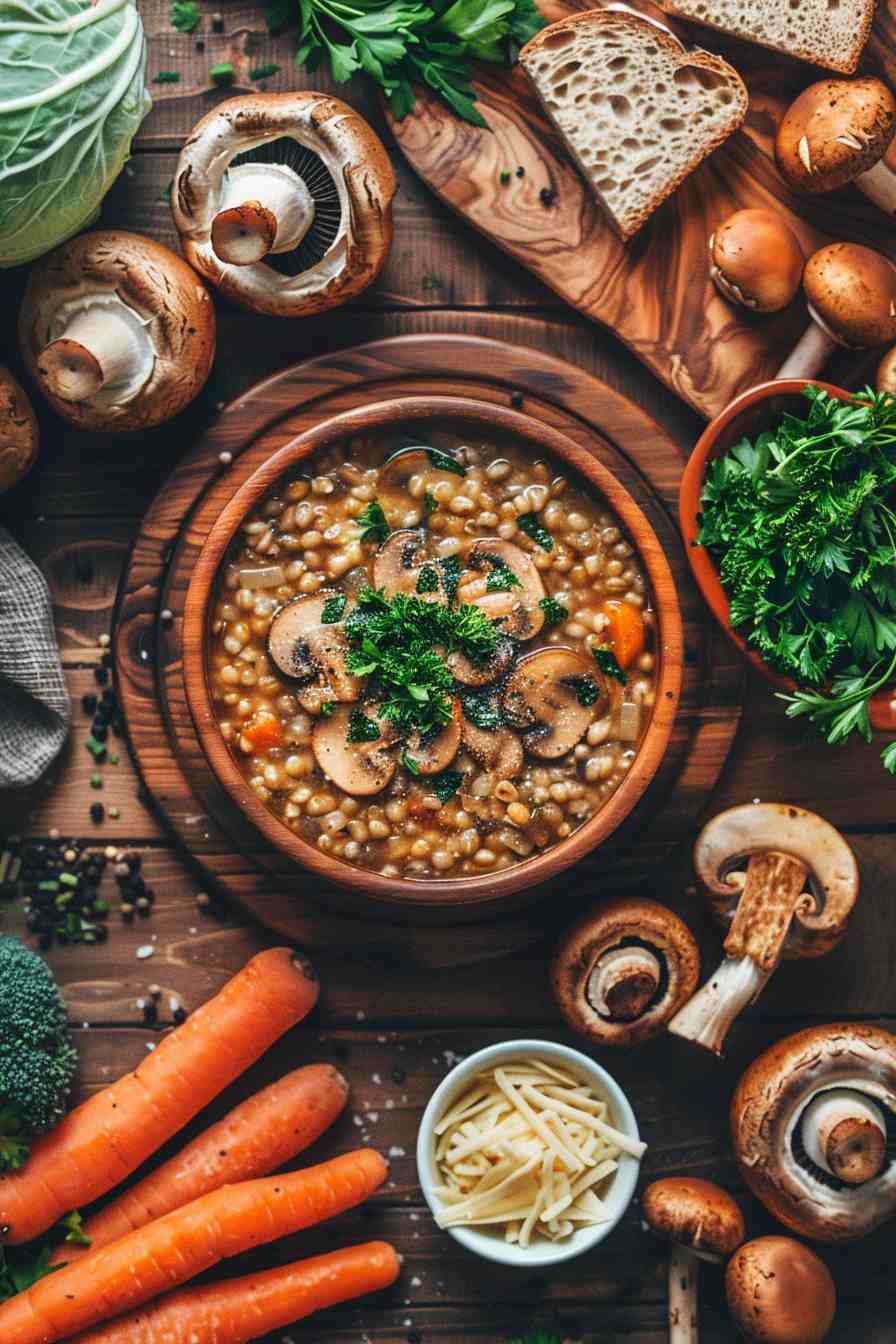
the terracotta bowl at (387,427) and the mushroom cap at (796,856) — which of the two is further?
the mushroom cap at (796,856)

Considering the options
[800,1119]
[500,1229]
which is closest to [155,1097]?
[500,1229]

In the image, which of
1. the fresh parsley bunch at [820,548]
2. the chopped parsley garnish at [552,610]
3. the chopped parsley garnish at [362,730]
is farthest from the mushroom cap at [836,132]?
the chopped parsley garnish at [362,730]

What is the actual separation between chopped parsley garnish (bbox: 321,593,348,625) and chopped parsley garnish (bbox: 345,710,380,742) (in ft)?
0.85

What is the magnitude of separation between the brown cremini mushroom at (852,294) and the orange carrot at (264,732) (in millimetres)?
1821

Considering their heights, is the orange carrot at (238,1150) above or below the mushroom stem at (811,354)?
below

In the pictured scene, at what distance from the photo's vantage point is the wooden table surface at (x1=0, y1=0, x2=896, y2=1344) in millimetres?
3756

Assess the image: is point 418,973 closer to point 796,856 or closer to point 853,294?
point 796,856

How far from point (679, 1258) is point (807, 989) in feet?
2.72

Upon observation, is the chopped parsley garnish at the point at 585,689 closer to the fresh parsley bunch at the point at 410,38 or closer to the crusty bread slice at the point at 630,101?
the crusty bread slice at the point at 630,101

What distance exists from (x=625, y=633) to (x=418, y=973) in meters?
1.14

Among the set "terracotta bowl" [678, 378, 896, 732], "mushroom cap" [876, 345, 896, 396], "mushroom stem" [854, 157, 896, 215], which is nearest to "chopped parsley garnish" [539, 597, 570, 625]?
"terracotta bowl" [678, 378, 896, 732]

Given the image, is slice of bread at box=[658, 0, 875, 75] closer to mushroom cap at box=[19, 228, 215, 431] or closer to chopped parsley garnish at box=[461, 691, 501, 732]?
mushroom cap at box=[19, 228, 215, 431]

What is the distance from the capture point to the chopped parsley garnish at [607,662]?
11.7ft

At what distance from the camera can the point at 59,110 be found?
3.29 m
